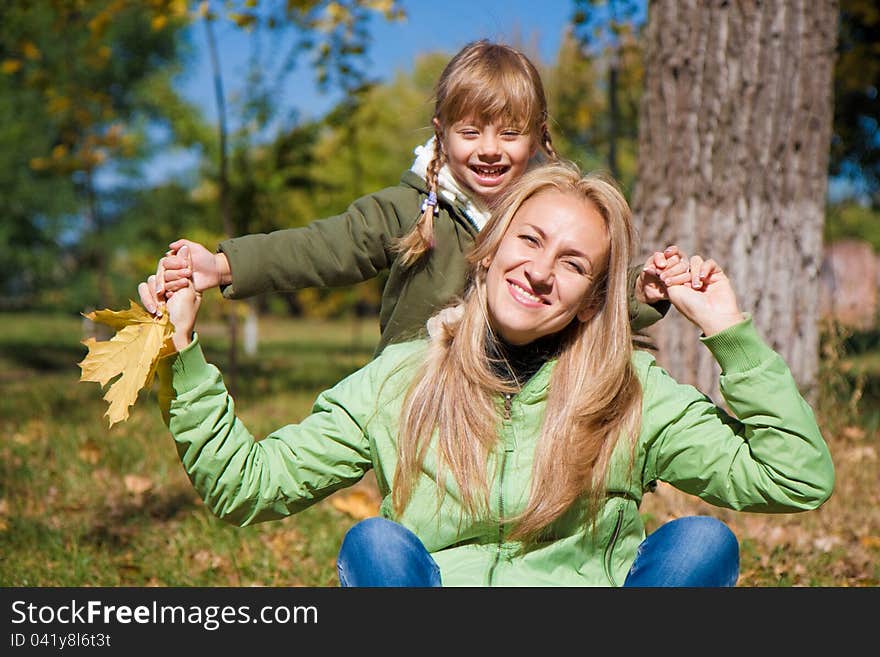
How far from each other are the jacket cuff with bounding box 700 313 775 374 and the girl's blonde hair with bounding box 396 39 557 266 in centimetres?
92

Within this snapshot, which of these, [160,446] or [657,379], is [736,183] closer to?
[657,379]

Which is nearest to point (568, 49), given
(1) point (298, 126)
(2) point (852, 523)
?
(1) point (298, 126)

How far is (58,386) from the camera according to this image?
7.35 m

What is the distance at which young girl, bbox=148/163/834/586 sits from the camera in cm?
184

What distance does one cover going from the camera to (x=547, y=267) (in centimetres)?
198

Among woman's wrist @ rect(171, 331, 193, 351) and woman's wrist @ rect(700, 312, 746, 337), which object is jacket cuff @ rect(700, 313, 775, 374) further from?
woman's wrist @ rect(171, 331, 193, 351)

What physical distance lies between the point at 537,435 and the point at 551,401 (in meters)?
→ 0.08

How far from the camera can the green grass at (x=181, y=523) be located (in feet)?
9.90

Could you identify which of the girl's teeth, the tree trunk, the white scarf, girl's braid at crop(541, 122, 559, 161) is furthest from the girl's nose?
the tree trunk

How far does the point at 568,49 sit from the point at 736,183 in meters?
8.63

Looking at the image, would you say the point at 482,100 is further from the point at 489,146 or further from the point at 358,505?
the point at 358,505

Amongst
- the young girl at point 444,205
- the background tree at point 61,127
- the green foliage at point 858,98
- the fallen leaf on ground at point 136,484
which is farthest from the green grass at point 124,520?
the background tree at point 61,127

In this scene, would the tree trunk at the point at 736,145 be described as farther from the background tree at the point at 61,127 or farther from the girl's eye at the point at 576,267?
the background tree at the point at 61,127

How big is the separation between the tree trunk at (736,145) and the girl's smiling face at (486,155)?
59.4 inches
